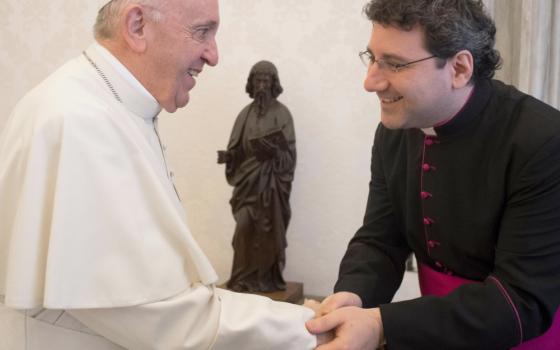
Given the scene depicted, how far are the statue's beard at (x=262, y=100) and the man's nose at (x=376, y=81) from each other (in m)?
2.26

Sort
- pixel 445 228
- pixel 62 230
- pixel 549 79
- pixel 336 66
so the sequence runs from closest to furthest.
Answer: pixel 62 230, pixel 445 228, pixel 549 79, pixel 336 66

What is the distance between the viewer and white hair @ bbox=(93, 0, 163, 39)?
177 cm

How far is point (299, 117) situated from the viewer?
4773mm

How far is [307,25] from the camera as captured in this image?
15.4 ft

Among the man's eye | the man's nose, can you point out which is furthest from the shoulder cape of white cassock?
the man's nose

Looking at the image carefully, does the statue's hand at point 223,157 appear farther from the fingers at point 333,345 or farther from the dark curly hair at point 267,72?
the fingers at point 333,345

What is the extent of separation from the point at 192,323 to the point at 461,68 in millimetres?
1159

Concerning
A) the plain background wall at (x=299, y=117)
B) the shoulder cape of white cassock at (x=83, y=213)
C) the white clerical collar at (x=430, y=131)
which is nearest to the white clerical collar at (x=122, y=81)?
the shoulder cape of white cassock at (x=83, y=213)

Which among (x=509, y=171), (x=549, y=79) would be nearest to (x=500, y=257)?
(x=509, y=171)

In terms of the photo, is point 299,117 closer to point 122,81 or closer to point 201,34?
point 201,34

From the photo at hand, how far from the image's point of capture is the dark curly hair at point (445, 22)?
1.89 metres

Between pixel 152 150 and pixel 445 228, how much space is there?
99 centimetres

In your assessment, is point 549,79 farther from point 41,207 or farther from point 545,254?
point 41,207

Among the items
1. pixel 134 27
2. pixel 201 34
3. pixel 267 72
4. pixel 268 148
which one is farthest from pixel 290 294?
pixel 134 27
